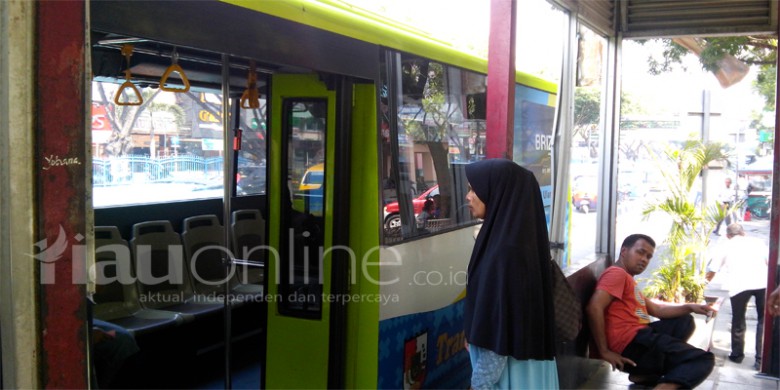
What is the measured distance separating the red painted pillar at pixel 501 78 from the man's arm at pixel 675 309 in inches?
86.6

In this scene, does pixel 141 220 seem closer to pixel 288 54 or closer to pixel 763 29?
pixel 288 54

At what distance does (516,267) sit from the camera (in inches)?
117

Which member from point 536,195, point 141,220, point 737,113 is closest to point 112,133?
point 141,220

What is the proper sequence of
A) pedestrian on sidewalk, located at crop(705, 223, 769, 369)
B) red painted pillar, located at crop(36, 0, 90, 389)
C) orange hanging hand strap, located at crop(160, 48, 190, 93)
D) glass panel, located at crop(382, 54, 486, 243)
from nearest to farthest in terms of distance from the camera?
red painted pillar, located at crop(36, 0, 90, 389) → orange hanging hand strap, located at crop(160, 48, 190, 93) → glass panel, located at crop(382, 54, 486, 243) → pedestrian on sidewalk, located at crop(705, 223, 769, 369)

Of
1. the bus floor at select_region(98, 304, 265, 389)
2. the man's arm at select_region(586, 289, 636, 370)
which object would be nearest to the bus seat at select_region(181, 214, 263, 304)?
the bus floor at select_region(98, 304, 265, 389)

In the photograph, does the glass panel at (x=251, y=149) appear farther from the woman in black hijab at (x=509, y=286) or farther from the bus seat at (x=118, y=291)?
the woman in black hijab at (x=509, y=286)

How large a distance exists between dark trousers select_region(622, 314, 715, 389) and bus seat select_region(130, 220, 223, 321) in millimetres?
3291

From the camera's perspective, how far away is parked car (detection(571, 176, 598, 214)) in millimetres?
7332

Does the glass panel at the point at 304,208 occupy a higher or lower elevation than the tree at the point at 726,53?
lower

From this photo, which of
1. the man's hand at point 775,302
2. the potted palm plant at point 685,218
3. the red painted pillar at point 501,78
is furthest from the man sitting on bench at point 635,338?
the potted palm plant at point 685,218

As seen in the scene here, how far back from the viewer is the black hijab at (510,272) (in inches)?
117

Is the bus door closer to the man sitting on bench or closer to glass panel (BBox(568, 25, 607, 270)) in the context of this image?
the man sitting on bench

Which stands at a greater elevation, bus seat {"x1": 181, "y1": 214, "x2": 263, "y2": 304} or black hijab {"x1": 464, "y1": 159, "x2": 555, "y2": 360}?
black hijab {"x1": 464, "y1": 159, "x2": 555, "y2": 360}

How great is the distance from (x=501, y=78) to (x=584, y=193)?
4518mm
